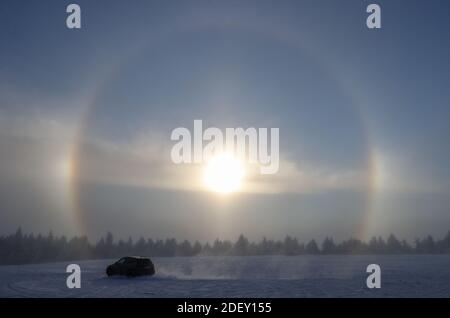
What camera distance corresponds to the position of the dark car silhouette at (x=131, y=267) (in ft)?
115

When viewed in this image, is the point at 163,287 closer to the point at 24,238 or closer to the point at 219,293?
the point at 219,293

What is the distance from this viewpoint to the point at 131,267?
35.1 meters

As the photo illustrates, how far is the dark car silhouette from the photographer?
3501 cm
